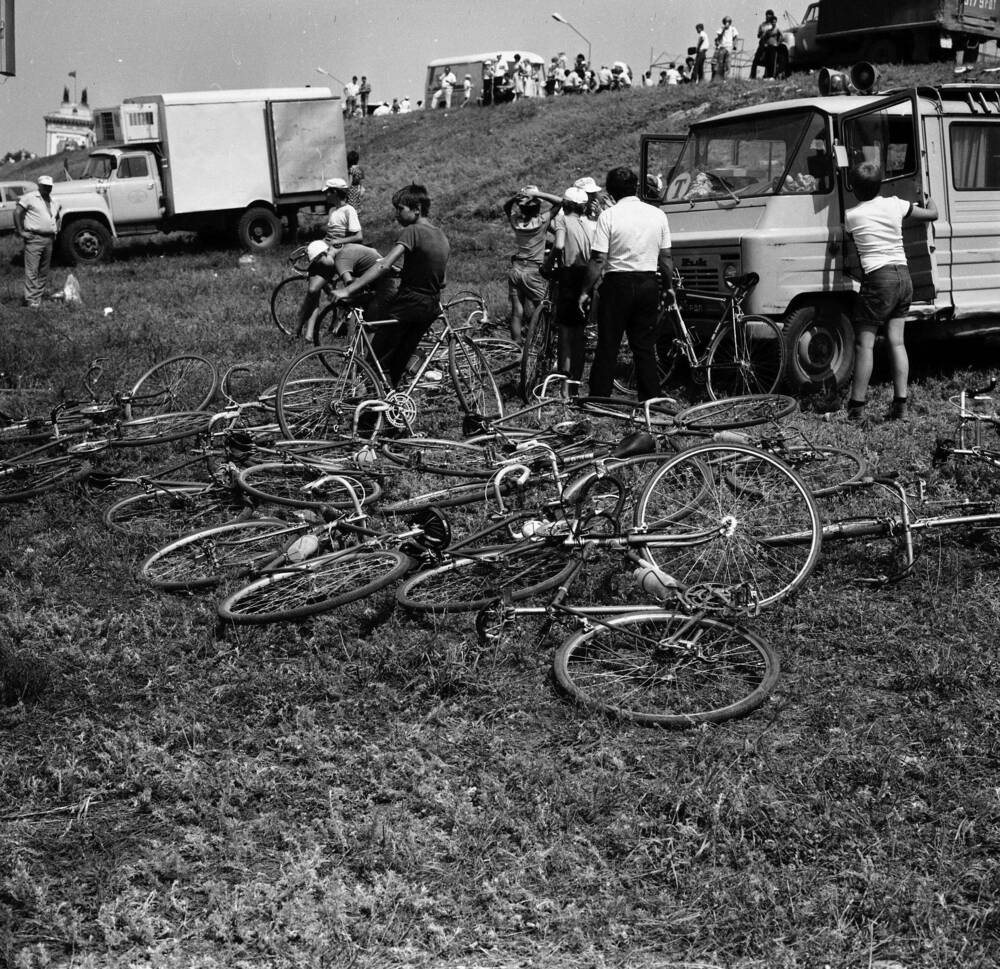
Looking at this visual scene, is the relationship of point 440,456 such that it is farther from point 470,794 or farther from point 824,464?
point 470,794

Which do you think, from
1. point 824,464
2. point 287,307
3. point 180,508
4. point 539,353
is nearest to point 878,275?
point 824,464

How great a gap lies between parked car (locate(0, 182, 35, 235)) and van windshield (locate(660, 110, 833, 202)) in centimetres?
1863

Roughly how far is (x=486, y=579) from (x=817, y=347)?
5.01 meters

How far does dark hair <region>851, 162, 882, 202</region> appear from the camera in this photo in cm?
809

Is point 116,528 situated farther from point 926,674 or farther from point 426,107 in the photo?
point 426,107

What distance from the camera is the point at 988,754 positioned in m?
3.90

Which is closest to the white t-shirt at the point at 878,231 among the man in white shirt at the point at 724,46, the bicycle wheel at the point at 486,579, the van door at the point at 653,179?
the van door at the point at 653,179

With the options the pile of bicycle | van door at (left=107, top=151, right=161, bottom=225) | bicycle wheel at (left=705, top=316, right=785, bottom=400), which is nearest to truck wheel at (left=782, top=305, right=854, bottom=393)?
bicycle wheel at (left=705, top=316, right=785, bottom=400)

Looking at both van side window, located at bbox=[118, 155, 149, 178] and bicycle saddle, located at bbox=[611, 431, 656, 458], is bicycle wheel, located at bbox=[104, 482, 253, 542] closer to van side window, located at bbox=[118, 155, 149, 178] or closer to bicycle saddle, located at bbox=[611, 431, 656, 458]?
bicycle saddle, located at bbox=[611, 431, 656, 458]

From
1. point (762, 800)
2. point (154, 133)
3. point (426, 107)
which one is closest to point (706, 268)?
point (762, 800)

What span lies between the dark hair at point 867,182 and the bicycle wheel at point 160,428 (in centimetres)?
493

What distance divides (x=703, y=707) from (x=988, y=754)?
38.8 inches

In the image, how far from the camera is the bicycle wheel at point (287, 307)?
12977 mm

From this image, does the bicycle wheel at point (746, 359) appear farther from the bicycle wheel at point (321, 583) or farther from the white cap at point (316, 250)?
the bicycle wheel at point (321, 583)
